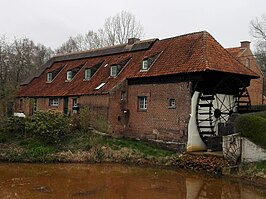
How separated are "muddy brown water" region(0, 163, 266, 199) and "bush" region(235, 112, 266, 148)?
260cm

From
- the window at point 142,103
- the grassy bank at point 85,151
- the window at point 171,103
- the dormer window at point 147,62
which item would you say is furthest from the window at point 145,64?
the grassy bank at point 85,151

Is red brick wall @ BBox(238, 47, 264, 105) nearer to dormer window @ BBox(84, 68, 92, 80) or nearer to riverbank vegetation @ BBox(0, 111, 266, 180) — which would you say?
dormer window @ BBox(84, 68, 92, 80)

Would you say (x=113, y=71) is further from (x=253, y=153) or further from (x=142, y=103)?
(x=253, y=153)

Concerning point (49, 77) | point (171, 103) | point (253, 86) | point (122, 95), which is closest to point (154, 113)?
point (171, 103)

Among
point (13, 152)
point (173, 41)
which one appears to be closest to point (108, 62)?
point (173, 41)

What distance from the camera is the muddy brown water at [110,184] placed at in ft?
42.4

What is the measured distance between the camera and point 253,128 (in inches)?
654

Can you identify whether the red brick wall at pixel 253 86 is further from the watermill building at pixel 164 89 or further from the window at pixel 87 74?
the window at pixel 87 74

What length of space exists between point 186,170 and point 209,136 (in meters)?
3.10

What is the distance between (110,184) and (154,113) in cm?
815

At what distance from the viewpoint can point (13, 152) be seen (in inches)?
776

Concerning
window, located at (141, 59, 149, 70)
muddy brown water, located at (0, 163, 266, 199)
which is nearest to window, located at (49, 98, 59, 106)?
window, located at (141, 59, 149, 70)

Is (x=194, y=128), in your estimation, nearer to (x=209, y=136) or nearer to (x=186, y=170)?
(x=209, y=136)

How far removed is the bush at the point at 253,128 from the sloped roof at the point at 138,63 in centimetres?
366
